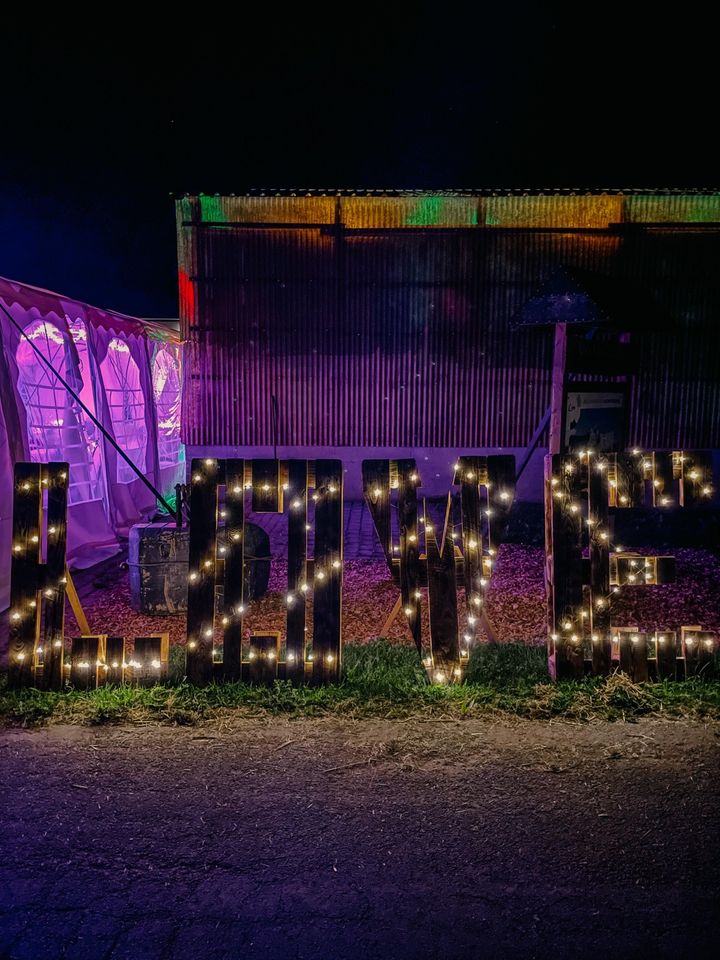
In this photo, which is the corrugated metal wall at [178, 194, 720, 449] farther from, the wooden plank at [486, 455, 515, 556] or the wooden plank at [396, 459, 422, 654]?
the wooden plank at [486, 455, 515, 556]

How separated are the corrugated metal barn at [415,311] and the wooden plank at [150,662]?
24.4 feet

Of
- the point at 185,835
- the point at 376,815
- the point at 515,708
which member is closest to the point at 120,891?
the point at 185,835

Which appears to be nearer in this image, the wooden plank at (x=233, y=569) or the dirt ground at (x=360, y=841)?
the dirt ground at (x=360, y=841)

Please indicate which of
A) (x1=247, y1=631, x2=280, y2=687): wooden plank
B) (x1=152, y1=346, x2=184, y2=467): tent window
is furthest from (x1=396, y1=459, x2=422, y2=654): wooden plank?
(x1=152, y1=346, x2=184, y2=467): tent window

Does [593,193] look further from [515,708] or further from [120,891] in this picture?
[120,891]

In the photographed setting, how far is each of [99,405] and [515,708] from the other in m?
8.41

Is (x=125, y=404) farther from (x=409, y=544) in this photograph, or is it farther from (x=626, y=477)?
(x=626, y=477)

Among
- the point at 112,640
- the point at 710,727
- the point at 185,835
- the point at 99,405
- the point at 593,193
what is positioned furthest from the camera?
the point at 593,193

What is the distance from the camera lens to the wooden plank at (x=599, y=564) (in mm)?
4715

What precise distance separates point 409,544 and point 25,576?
2839 millimetres

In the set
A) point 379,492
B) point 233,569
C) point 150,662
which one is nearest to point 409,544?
point 379,492

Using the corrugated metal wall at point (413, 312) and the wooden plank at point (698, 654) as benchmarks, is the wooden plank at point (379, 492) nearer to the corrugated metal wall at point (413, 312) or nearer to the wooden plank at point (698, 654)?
the wooden plank at point (698, 654)

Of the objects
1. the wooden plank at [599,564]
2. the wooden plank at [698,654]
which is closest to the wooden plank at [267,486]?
the wooden plank at [599,564]

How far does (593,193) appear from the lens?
1144cm
